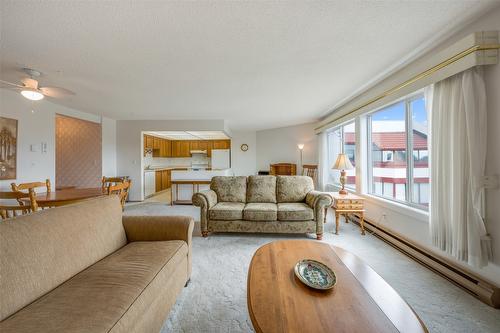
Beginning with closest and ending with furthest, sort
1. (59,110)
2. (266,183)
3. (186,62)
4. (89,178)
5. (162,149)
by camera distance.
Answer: (186,62) < (266,183) < (59,110) < (89,178) < (162,149)

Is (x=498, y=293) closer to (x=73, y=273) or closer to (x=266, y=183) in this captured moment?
(x=266, y=183)

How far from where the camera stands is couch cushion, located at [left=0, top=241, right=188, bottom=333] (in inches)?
32.8

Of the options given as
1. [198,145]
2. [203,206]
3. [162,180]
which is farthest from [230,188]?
[198,145]

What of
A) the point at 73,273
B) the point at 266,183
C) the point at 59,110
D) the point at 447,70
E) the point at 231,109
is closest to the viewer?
the point at 73,273

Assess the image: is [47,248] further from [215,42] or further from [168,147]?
[168,147]

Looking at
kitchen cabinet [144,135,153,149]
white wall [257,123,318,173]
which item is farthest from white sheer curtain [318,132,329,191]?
kitchen cabinet [144,135,153,149]

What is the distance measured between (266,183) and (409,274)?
2189mm

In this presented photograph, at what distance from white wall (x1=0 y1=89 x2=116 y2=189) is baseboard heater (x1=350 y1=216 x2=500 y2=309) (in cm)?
591

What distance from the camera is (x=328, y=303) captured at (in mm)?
1027

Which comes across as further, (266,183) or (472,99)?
(266,183)

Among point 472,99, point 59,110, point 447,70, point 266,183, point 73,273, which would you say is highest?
point 59,110

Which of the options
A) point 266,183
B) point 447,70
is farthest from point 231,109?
point 447,70

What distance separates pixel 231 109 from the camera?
4496mm

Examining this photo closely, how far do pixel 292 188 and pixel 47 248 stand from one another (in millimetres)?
3030
